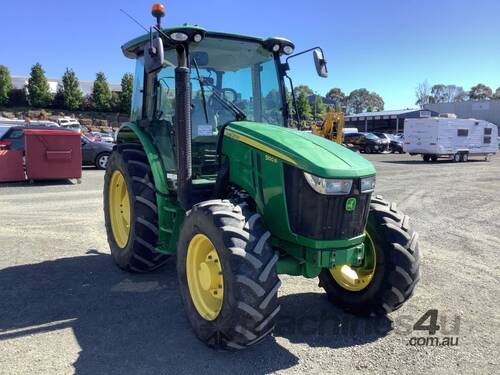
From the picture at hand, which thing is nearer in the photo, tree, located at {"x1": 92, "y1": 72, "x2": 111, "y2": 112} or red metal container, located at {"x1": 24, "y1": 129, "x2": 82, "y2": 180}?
red metal container, located at {"x1": 24, "y1": 129, "x2": 82, "y2": 180}

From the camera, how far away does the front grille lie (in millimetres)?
3443

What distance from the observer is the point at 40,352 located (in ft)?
11.5

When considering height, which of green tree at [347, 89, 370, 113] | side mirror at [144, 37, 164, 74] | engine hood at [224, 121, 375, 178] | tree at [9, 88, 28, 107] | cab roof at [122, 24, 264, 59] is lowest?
engine hood at [224, 121, 375, 178]

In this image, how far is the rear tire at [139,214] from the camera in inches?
189

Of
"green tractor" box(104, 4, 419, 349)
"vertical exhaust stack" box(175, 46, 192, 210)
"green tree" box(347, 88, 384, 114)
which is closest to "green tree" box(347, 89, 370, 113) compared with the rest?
"green tree" box(347, 88, 384, 114)

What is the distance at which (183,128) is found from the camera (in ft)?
13.1

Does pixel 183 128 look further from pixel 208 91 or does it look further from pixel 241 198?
pixel 241 198

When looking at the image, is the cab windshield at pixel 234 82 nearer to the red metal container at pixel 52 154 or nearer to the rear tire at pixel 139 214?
the rear tire at pixel 139 214

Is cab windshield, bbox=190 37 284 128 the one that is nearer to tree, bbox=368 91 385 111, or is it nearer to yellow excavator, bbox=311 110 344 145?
yellow excavator, bbox=311 110 344 145

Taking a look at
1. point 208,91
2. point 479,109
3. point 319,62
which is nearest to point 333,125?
point 319,62

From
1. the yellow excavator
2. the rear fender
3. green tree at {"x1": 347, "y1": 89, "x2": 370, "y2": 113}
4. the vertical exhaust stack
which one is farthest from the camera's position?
green tree at {"x1": 347, "y1": 89, "x2": 370, "y2": 113}

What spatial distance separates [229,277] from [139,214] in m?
1.92

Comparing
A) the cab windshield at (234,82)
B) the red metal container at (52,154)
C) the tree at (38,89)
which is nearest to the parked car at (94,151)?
the red metal container at (52,154)

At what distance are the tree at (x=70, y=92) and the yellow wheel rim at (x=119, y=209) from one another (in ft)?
188
